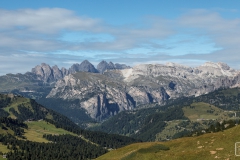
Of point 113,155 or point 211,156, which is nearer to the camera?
point 211,156

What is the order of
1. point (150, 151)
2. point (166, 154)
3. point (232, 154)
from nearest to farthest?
1. point (232, 154)
2. point (166, 154)
3. point (150, 151)

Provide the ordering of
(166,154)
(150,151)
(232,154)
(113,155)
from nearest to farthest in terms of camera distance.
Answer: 1. (232,154)
2. (166,154)
3. (150,151)
4. (113,155)

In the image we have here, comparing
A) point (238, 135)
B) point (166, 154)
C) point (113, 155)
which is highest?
point (238, 135)

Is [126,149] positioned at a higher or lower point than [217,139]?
lower

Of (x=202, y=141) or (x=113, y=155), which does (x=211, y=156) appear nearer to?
(x=202, y=141)

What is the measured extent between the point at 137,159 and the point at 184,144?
2451 cm

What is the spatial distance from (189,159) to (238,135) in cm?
2562

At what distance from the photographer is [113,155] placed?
17112 centimetres

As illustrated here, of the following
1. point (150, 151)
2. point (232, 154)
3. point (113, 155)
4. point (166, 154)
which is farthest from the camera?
point (113, 155)

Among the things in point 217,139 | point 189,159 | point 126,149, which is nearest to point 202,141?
point 217,139

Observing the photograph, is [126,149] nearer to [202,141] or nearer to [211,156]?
[202,141]

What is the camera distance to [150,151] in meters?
134

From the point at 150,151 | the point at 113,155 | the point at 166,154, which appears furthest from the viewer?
the point at 113,155

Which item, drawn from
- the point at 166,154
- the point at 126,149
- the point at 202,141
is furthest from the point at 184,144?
the point at 126,149
